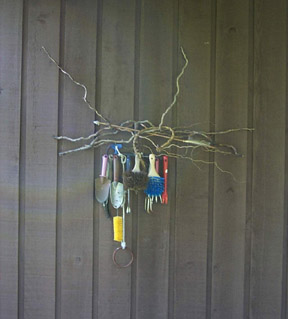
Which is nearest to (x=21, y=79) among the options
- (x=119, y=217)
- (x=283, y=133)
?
(x=119, y=217)

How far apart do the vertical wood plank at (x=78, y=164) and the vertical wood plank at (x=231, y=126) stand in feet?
1.70

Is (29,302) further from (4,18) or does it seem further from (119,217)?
(4,18)

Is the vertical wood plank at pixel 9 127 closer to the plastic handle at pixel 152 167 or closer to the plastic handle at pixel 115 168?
the plastic handle at pixel 115 168

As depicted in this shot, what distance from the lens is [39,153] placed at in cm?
146

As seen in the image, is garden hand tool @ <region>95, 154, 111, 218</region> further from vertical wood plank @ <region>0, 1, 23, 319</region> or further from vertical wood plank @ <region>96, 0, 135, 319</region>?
vertical wood plank @ <region>0, 1, 23, 319</region>

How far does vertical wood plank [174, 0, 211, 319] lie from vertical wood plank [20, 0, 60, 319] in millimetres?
516

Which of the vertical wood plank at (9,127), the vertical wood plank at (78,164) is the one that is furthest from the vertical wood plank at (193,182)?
the vertical wood plank at (9,127)

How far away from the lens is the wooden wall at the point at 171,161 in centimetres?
146

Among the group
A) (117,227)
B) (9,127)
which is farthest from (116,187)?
(9,127)

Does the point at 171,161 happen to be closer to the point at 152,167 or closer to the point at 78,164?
the point at 152,167

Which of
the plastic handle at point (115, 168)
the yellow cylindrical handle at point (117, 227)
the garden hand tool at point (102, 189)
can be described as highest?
the plastic handle at point (115, 168)

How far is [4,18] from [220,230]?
124cm

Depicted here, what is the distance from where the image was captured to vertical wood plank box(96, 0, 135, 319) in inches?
57.5

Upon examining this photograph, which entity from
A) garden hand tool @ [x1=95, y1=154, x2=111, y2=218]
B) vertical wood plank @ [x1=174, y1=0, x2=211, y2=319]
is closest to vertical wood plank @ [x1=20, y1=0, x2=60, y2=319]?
garden hand tool @ [x1=95, y1=154, x2=111, y2=218]
